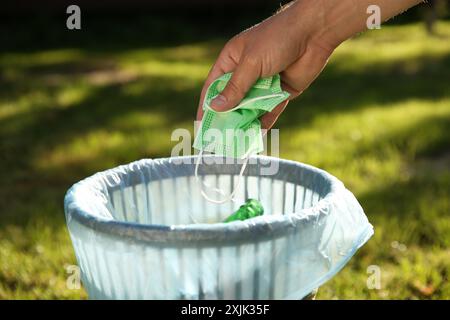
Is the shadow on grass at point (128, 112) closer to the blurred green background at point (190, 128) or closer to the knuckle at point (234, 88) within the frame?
the blurred green background at point (190, 128)

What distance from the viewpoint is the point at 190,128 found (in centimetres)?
356

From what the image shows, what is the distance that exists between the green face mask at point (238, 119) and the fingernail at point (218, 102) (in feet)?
0.06

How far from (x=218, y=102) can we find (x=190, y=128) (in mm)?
2123

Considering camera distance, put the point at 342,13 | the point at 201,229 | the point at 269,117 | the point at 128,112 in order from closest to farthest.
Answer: the point at 201,229
the point at 342,13
the point at 269,117
the point at 128,112

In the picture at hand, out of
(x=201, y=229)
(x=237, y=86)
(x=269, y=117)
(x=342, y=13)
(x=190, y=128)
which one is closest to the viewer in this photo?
(x=201, y=229)

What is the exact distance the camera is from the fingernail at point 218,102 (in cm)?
144

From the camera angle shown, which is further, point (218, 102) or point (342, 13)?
point (342, 13)

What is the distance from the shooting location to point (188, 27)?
7.12 meters

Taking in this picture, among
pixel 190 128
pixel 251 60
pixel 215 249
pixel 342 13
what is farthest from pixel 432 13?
pixel 215 249

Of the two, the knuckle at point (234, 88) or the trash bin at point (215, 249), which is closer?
the trash bin at point (215, 249)

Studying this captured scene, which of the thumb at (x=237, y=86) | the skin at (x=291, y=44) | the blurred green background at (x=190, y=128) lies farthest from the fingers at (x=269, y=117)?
the blurred green background at (x=190, y=128)

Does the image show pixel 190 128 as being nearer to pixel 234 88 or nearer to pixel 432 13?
pixel 234 88

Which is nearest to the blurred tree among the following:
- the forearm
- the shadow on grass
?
the shadow on grass

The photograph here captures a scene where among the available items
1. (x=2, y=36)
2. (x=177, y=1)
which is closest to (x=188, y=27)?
(x=177, y=1)
